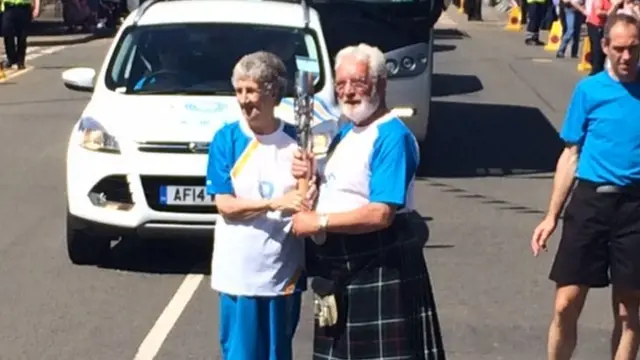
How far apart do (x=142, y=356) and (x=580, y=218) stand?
2.31 m

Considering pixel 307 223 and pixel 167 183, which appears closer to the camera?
pixel 307 223

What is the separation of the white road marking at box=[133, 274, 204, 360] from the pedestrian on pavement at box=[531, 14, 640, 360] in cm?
211

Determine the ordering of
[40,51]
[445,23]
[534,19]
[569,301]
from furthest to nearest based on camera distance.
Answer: [445,23]
[534,19]
[40,51]
[569,301]

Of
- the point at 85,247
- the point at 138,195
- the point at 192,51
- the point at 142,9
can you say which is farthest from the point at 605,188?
the point at 142,9

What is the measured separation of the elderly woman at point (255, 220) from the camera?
491 cm

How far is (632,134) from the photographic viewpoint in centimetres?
575

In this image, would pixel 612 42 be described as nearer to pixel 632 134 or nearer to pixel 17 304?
pixel 632 134

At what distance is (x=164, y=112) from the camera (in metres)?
8.62

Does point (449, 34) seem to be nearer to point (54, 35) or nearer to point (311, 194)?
point (54, 35)

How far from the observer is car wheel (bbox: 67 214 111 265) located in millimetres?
8656

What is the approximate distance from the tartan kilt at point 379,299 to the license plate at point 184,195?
353cm

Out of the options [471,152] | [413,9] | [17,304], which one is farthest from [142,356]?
[471,152]

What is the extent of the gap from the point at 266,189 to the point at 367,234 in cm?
49

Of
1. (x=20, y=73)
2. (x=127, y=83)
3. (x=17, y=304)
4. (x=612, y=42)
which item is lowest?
(x=20, y=73)
